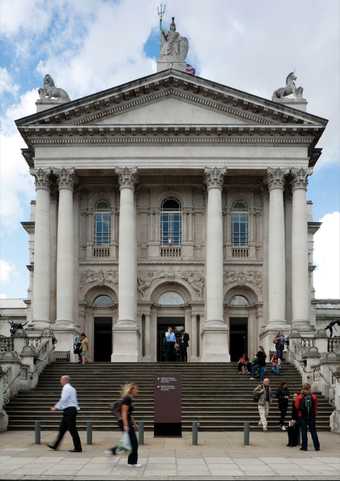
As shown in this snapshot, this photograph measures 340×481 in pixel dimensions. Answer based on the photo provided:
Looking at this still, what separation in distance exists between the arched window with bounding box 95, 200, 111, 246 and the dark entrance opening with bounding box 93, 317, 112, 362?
4703 mm

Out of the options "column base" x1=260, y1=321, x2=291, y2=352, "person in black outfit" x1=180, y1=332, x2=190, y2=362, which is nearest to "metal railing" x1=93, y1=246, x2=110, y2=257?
"person in black outfit" x1=180, y1=332, x2=190, y2=362

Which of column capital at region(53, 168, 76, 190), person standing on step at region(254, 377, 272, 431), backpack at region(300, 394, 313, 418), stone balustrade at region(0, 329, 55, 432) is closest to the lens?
backpack at region(300, 394, 313, 418)

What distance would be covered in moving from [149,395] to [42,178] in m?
18.2

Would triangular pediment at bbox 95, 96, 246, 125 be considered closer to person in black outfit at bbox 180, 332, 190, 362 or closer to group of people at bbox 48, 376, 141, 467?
person in black outfit at bbox 180, 332, 190, 362

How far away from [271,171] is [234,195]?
149 inches

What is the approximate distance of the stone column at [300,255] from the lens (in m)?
45.4

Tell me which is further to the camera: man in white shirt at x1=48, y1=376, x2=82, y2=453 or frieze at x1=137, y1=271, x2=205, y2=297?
frieze at x1=137, y1=271, x2=205, y2=297

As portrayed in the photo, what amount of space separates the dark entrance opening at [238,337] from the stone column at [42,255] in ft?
36.1

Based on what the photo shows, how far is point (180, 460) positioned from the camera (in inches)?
773

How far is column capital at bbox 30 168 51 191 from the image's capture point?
4688 cm

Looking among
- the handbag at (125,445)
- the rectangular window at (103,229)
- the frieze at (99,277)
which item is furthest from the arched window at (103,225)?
the handbag at (125,445)

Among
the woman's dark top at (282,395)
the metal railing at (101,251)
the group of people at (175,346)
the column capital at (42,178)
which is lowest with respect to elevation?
the woman's dark top at (282,395)

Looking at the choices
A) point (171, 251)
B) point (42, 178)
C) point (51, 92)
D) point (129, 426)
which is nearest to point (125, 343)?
point (171, 251)

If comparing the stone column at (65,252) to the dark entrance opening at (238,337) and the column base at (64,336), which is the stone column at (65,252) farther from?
the dark entrance opening at (238,337)
